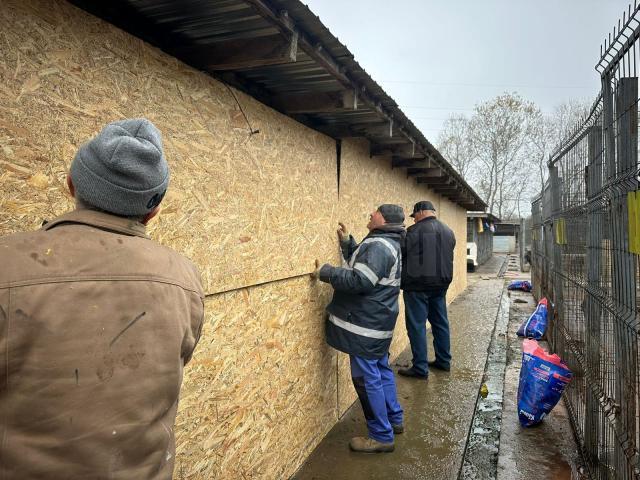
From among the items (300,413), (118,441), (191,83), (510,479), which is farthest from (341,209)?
(118,441)

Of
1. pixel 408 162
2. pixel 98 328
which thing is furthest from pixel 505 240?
pixel 98 328

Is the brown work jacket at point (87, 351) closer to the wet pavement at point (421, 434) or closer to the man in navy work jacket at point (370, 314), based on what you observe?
the man in navy work jacket at point (370, 314)

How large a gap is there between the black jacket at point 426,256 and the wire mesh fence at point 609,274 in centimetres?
142

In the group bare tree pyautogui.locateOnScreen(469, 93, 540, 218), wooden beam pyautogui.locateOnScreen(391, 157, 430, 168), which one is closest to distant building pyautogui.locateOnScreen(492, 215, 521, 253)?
bare tree pyautogui.locateOnScreen(469, 93, 540, 218)

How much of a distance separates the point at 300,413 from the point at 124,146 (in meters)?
2.89

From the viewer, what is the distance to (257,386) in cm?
301

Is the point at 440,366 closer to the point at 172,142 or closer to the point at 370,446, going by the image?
the point at 370,446

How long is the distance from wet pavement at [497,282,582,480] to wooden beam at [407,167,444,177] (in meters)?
3.35

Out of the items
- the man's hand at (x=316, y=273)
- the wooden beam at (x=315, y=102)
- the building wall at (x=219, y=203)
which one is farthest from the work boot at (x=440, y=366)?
the wooden beam at (x=315, y=102)

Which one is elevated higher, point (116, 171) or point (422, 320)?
point (116, 171)

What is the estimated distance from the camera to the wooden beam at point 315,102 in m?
3.24

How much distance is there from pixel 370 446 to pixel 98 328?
310 cm

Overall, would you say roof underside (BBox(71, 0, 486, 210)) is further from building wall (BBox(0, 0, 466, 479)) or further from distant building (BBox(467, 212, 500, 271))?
distant building (BBox(467, 212, 500, 271))

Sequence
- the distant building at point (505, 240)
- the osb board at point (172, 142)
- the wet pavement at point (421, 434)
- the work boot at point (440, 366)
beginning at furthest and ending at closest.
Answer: the distant building at point (505, 240) → the work boot at point (440, 366) → the wet pavement at point (421, 434) → the osb board at point (172, 142)
